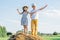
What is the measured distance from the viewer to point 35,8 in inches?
359

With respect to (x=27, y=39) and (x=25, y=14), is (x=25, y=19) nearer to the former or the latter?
(x=25, y=14)

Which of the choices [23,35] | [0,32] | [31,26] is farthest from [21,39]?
[0,32]

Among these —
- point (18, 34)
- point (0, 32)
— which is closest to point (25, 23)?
point (18, 34)

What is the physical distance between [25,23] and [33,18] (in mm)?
340

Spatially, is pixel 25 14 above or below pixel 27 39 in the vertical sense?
above

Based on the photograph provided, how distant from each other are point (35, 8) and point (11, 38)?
1.82 meters

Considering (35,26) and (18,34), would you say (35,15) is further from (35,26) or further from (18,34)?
(18,34)

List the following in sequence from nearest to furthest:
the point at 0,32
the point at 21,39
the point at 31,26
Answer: the point at 21,39
the point at 31,26
the point at 0,32

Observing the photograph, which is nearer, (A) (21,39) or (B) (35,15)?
(A) (21,39)

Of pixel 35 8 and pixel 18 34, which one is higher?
pixel 35 8

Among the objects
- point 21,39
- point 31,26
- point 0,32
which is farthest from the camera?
point 0,32

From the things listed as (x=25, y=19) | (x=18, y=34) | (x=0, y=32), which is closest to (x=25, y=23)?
(x=25, y=19)

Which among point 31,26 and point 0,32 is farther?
point 0,32

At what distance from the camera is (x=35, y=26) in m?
9.10
